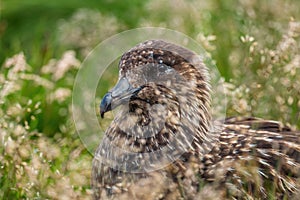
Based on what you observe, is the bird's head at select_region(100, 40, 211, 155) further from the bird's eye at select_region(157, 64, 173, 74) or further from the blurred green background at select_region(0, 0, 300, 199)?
the blurred green background at select_region(0, 0, 300, 199)

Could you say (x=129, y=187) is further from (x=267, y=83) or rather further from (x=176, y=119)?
(x=267, y=83)

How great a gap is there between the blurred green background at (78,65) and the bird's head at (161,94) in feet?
1.29

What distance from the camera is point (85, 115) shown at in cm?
654

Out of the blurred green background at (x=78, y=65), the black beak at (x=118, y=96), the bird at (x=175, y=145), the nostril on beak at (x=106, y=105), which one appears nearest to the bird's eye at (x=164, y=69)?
the bird at (x=175, y=145)

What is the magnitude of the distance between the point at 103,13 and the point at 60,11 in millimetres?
506

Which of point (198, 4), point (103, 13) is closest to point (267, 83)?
point (198, 4)

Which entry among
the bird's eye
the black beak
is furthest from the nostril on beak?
the bird's eye

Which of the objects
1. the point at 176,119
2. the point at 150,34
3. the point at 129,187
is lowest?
the point at 129,187

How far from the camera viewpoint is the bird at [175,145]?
5.00 meters

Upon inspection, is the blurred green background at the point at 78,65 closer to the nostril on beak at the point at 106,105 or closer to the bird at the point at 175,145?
the bird at the point at 175,145

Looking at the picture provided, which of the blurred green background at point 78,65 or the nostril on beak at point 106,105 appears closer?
the nostril on beak at point 106,105

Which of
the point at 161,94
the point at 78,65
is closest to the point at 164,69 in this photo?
the point at 161,94

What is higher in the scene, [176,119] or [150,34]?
[150,34]

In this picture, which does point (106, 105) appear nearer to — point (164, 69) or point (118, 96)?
point (118, 96)
